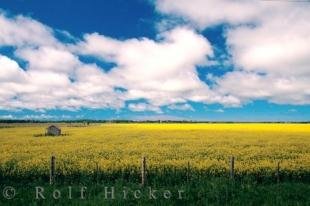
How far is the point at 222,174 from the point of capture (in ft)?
63.7

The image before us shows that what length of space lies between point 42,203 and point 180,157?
14355 millimetres

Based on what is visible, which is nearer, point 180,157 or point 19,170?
point 19,170

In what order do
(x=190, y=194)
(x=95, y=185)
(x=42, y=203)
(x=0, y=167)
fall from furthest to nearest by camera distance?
(x=0, y=167) < (x=95, y=185) < (x=190, y=194) < (x=42, y=203)

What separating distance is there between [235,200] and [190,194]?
153 cm

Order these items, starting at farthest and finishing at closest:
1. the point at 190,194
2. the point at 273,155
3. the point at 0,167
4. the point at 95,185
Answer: the point at 273,155
the point at 0,167
the point at 95,185
the point at 190,194

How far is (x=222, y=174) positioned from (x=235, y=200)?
6485 mm

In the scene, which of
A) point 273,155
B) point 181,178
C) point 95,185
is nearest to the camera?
point 95,185

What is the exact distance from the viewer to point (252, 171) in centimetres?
2000

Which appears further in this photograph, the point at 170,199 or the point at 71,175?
the point at 71,175

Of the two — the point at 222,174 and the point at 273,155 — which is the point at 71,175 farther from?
the point at 273,155

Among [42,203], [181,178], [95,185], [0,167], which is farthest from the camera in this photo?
[0,167]

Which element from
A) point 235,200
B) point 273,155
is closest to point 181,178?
point 235,200

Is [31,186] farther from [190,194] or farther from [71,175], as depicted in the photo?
[190,194]

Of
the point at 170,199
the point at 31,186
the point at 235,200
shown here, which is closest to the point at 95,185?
the point at 31,186
